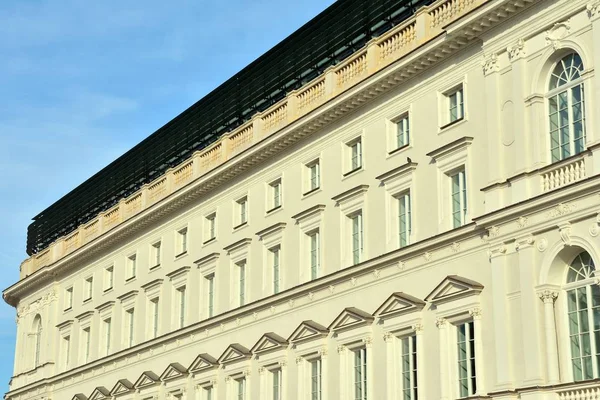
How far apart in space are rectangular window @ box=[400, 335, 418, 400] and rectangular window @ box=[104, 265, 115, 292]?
27756 mm

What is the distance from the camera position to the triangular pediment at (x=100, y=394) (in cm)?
6218

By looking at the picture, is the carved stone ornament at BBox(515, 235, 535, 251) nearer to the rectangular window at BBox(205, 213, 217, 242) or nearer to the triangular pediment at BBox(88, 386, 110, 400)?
the rectangular window at BBox(205, 213, 217, 242)

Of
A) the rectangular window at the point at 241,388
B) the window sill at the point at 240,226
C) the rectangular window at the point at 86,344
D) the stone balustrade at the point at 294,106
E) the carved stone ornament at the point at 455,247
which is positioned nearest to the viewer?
the carved stone ornament at the point at 455,247

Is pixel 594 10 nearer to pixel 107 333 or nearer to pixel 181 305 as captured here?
pixel 181 305

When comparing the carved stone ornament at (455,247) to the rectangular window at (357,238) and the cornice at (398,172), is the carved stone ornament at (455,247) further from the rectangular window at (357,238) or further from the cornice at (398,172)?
the rectangular window at (357,238)

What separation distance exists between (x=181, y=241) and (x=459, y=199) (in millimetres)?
22166

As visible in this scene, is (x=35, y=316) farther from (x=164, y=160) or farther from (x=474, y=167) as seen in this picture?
(x=474, y=167)

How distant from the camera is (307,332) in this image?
1794 inches

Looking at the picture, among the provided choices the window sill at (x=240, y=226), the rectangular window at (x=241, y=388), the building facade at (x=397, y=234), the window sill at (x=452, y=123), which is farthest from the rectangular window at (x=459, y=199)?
the rectangular window at (x=241, y=388)

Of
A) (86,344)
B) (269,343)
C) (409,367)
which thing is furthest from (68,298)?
(409,367)

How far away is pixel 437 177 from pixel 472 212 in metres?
2.59

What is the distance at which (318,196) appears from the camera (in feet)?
154

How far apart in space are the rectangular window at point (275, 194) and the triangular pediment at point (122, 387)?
15029mm

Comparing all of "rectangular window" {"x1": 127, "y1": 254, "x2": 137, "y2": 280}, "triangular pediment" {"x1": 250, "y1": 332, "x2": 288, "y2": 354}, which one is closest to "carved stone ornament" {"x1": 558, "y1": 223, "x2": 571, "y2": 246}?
"triangular pediment" {"x1": 250, "y1": 332, "x2": 288, "y2": 354}
